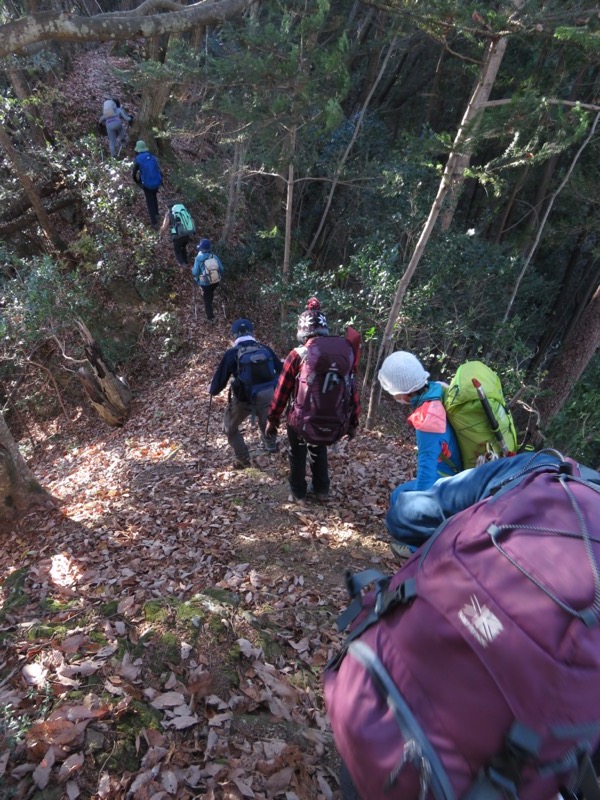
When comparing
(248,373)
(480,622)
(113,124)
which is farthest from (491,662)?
(113,124)

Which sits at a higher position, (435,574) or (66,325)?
(435,574)

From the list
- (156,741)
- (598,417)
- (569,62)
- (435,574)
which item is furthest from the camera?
(569,62)

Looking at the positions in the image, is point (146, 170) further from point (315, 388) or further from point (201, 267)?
point (315, 388)

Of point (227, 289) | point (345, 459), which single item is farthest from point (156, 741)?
point (227, 289)

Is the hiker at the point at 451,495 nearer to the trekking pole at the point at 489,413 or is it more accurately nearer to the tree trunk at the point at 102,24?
the trekking pole at the point at 489,413

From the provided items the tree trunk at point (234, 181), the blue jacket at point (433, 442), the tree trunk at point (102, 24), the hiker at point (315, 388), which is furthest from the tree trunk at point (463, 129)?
the tree trunk at point (234, 181)

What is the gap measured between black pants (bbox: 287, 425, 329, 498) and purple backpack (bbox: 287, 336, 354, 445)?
13.8 inches

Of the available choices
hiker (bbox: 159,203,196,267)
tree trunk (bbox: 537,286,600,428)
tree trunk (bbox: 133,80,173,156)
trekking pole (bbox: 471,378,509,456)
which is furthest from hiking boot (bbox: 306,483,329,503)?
→ tree trunk (bbox: 133,80,173,156)

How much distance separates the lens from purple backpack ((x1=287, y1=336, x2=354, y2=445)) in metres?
4.24

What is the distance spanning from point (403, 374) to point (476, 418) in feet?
1.83

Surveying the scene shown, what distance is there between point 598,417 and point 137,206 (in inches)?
512

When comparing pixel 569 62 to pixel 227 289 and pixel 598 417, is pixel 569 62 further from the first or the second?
pixel 227 289

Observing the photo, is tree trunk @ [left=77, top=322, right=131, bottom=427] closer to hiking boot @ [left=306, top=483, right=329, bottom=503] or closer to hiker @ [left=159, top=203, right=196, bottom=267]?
hiker @ [left=159, top=203, right=196, bottom=267]

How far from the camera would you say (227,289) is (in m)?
13.6
